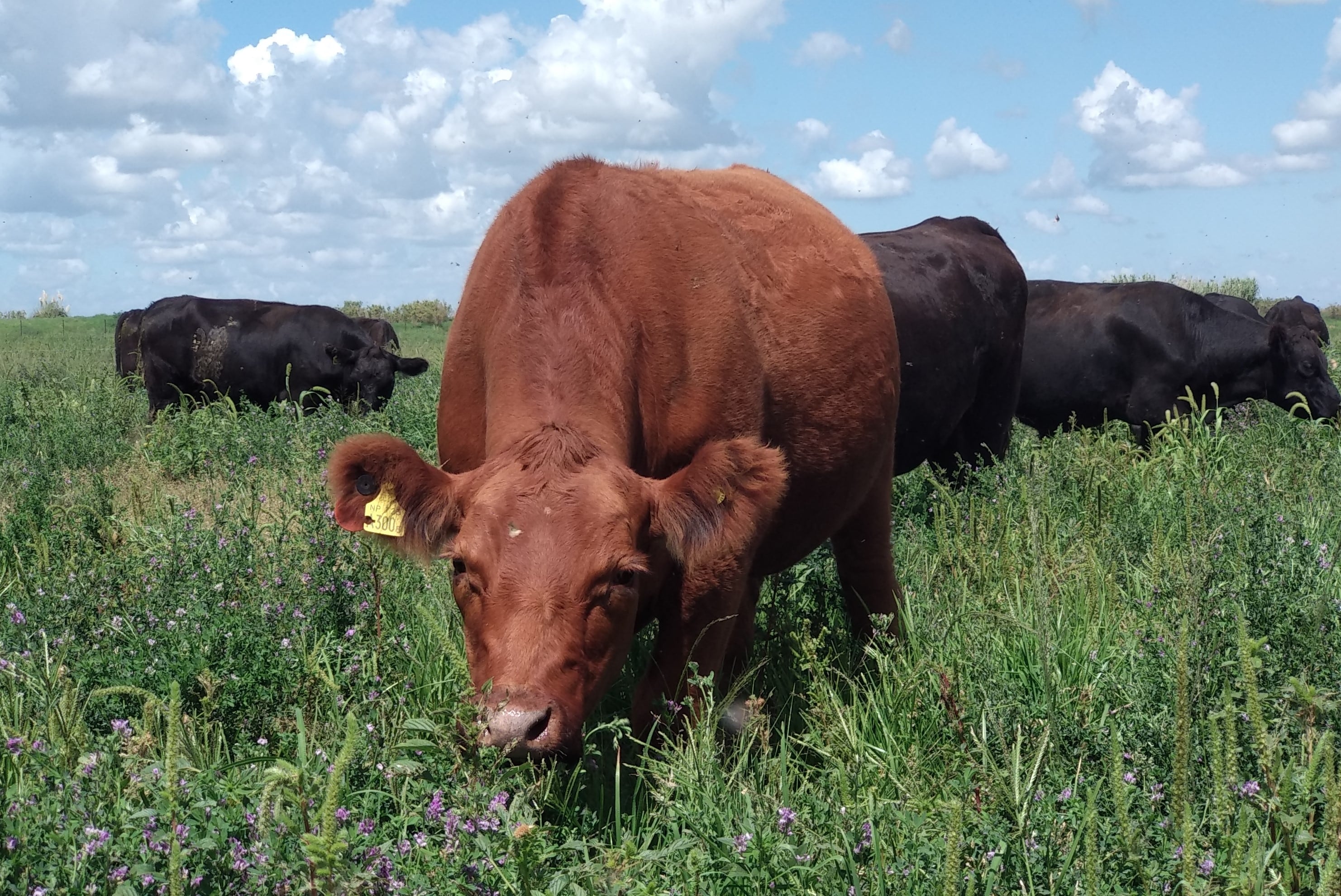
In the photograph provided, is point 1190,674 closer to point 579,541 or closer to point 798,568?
point 579,541

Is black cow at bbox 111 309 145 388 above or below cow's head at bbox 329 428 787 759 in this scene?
above

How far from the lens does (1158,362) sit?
12.5m

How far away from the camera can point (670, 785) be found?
3.40 meters

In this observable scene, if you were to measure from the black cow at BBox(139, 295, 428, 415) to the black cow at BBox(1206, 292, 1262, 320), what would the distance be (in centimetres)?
1076

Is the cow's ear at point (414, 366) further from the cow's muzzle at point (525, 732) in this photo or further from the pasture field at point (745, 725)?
the cow's muzzle at point (525, 732)

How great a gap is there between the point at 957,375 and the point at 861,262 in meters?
2.16

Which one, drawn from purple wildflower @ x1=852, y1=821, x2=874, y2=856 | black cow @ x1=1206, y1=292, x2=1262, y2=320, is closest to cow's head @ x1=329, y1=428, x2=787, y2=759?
purple wildflower @ x1=852, y1=821, x2=874, y2=856

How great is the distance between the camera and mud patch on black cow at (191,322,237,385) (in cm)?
1608

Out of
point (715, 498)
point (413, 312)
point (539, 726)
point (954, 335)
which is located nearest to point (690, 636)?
point (715, 498)

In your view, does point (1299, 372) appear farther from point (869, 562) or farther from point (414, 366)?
point (414, 366)

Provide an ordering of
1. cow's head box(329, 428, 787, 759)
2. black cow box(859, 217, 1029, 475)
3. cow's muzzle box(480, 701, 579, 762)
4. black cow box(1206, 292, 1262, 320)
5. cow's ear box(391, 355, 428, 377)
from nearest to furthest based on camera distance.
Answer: cow's muzzle box(480, 701, 579, 762) → cow's head box(329, 428, 787, 759) → black cow box(859, 217, 1029, 475) → black cow box(1206, 292, 1262, 320) → cow's ear box(391, 355, 428, 377)

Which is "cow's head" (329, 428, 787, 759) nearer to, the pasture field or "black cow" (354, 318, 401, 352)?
the pasture field

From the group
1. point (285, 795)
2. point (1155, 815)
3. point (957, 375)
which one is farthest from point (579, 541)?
point (957, 375)

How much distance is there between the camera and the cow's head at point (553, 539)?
10.2 feet
